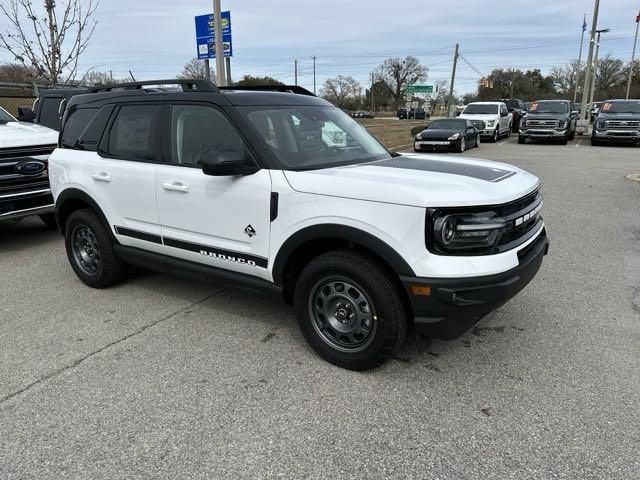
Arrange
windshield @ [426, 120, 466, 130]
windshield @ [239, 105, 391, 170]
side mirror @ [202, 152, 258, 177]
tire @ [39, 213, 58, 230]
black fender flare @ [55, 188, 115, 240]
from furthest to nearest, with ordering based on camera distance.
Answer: windshield @ [426, 120, 466, 130]
tire @ [39, 213, 58, 230]
black fender flare @ [55, 188, 115, 240]
windshield @ [239, 105, 391, 170]
side mirror @ [202, 152, 258, 177]

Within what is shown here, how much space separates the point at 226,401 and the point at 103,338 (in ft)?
4.72

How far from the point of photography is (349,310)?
3.32m

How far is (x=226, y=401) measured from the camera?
9.98 feet

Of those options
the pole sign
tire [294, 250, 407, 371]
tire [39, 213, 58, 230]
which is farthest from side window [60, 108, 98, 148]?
the pole sign

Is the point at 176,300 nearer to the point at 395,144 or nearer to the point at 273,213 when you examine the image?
the point at 273,213

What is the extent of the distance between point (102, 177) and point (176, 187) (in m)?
1.06

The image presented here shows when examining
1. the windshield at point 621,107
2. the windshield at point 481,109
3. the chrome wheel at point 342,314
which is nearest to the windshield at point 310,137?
the chrome wheel at point 342,314

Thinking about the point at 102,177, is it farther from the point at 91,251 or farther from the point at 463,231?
the point at 463,231

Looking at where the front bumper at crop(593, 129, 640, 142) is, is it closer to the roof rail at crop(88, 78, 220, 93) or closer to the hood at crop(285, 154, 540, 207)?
the hood at crop(285, 154, 540, 207)

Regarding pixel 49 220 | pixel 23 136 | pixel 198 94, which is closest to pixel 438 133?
pixel 49 220

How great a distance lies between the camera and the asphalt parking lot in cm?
252

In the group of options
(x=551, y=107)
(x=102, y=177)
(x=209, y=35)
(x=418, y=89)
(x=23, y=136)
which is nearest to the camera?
(x=102, y=177)

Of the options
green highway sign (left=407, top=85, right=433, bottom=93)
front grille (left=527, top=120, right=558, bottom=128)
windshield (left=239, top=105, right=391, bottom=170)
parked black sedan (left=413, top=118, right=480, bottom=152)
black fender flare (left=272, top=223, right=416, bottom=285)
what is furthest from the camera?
green highway sign (left=407, top=85, right=433, bottom=93)

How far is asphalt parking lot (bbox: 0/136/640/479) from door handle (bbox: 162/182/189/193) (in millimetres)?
1115
